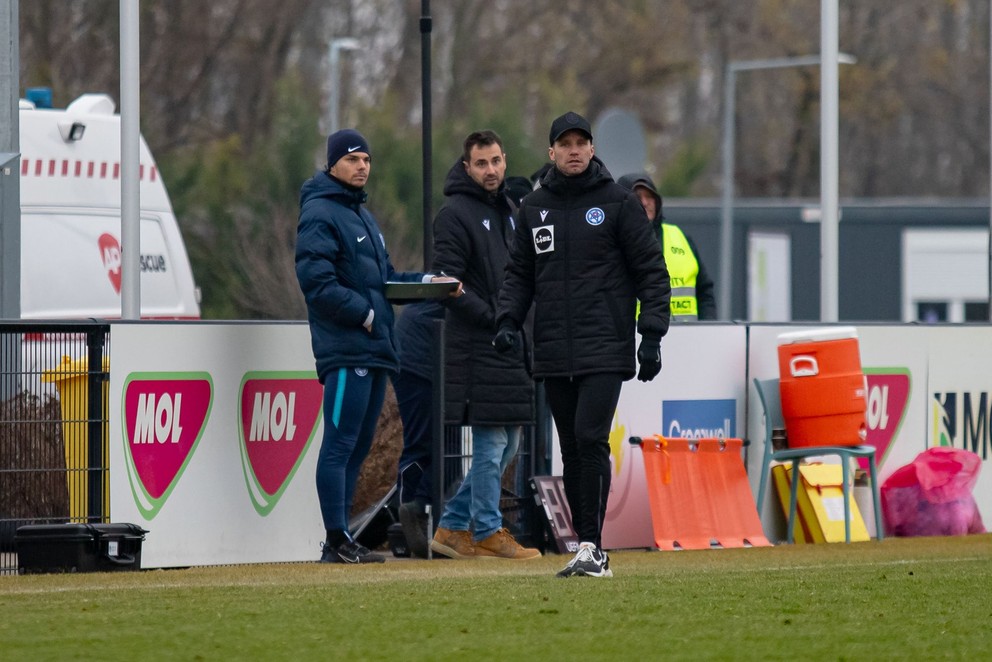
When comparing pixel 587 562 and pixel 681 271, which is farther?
pixel 681 271

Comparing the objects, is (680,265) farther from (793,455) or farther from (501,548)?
(501,548)

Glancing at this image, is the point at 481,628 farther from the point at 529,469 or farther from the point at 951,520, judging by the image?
the point at 951,520

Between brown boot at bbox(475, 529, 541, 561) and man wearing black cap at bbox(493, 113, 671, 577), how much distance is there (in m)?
1.20

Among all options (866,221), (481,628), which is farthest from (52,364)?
(866,221)

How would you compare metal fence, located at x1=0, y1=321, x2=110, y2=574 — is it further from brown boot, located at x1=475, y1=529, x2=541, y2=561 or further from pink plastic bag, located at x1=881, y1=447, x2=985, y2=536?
pink plastic bag, located at x1=881, y1=447, x2=985, y2=536

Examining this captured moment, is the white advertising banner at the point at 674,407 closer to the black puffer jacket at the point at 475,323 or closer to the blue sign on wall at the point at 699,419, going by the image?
the blue sign on wall at the point at 699,419

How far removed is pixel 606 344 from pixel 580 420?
1.10 ft

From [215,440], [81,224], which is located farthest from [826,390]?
[81,224]

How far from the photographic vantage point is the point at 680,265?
12156mm

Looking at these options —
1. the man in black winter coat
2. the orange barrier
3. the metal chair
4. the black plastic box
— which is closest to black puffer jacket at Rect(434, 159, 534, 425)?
the man in black winter coat

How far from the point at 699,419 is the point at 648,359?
3064 mm

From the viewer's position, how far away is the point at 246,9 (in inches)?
1454

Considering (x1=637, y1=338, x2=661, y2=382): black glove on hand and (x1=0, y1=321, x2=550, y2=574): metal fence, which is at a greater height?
(x1=637, y1=338, x2=661, y2=382): black glove on hand

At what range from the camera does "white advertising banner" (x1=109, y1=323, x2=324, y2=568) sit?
32.2ft
